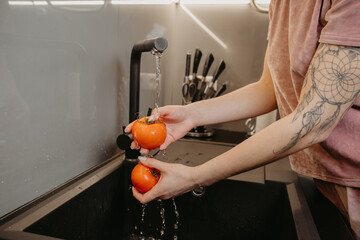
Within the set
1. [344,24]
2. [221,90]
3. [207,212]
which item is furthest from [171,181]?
[221,90]

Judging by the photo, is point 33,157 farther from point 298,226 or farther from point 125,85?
point 298,226

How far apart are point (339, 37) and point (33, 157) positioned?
75 cm

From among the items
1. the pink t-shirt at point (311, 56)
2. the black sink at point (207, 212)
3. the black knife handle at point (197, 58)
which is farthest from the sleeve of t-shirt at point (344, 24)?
the black knife handle at point (197, 58)

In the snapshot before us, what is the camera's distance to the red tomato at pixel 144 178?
763 millimetres

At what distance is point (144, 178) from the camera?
76 centimetres

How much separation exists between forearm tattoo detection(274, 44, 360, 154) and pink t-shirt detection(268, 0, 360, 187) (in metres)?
0.03

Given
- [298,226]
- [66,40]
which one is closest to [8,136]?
[66,40]

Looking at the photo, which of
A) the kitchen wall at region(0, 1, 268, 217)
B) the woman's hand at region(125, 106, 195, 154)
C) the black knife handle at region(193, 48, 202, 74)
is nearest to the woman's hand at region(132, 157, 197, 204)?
the woman's hand at region(125, 106, 195, 154)

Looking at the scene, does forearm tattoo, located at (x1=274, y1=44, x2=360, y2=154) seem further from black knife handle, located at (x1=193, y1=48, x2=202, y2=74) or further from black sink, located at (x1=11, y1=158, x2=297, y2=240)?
black knife handle, located at (x1=193, y1=48, x2=202, y2=74)

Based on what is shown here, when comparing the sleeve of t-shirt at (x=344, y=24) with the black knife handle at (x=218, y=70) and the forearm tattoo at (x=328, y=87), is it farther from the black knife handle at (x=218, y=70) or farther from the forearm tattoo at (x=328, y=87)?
the black knife handle at (x=218, y=70)

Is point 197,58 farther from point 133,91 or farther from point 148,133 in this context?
point 148,133

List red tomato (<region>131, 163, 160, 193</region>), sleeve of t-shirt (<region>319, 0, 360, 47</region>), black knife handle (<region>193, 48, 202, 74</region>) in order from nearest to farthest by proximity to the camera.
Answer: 1. sleeve of t-shirt (<region>319, 0, 360, 47</region>)
2. red tomato (<region>131, 163, 160, 193</region>)
3. black knife handle (<region>193, 48, 202, 74</region>)

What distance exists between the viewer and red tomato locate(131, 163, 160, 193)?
2.50 feet

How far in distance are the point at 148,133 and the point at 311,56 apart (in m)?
0.44
